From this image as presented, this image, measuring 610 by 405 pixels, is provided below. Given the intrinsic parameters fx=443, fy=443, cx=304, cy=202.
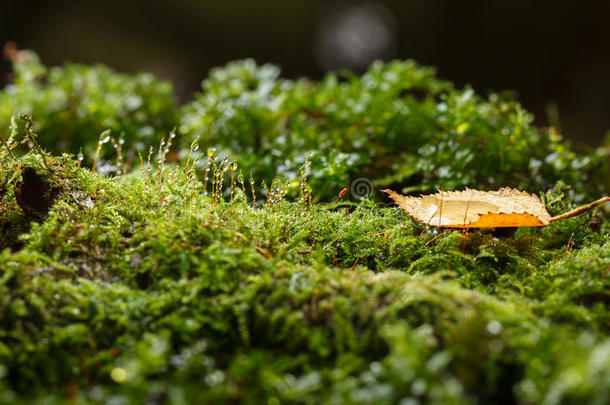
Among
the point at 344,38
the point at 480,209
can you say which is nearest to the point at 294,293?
the point at 480,209

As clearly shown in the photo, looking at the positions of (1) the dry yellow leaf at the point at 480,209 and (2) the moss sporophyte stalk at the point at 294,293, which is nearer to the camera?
(2) the moss sporophyte stalk at the point at 294,293

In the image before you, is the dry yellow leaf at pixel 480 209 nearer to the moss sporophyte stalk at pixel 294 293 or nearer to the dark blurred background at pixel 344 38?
the moss sporophyte stalk at pixel 294 293

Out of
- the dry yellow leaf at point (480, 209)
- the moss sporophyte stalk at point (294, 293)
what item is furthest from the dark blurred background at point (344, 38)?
the dry yellow leaf at point (480, 209)

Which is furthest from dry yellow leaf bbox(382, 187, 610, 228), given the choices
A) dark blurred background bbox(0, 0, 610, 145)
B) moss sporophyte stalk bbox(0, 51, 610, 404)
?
dark blurred background bbox(0, 0, 610, 145)

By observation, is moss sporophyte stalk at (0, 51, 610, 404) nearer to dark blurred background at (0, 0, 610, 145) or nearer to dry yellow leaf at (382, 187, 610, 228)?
dry yellow leaf at (382, 187, 610, 228)

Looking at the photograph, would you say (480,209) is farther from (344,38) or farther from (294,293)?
(344,38)

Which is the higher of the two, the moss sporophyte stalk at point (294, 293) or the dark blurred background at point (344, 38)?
the dark blurred background at point (344, 38)
